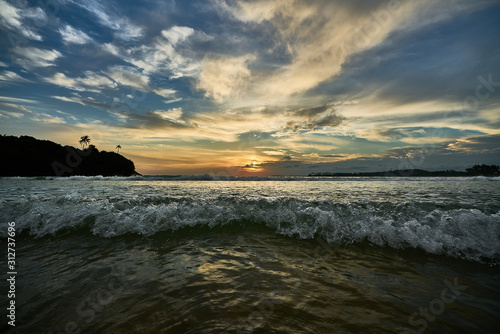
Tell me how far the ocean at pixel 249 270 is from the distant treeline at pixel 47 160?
95875mm

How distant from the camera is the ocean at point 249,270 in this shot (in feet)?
9.21

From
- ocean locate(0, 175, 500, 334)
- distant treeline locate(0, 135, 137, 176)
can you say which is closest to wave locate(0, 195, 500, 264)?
ocean locate(0, 175, 500, 334)

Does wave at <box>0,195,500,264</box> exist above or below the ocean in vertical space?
above

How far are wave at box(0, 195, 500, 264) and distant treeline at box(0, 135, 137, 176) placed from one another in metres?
94.5

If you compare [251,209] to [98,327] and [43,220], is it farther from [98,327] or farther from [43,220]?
[43,220]

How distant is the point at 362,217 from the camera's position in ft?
24.0

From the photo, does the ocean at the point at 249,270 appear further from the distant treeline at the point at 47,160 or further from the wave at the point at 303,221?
the distant treeline at the point at 47,160

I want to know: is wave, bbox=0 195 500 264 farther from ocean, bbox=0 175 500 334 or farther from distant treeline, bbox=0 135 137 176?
distant treeline, bbox=0 135 137 176

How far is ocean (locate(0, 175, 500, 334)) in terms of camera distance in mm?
2807

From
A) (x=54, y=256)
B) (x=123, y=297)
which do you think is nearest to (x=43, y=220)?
(x=54, y=256)

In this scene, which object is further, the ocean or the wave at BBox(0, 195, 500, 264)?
the wave at BBox(0, 195, 500, 264)

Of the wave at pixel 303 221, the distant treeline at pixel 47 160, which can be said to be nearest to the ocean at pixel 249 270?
the wave at pixel 303 221

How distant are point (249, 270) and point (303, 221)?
3731 mm

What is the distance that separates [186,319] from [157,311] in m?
0.49
